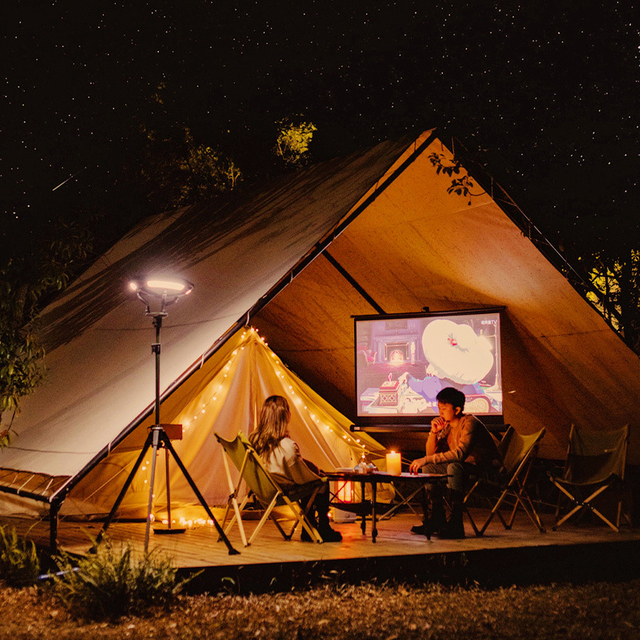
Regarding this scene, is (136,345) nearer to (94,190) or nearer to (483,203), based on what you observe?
(483,203)

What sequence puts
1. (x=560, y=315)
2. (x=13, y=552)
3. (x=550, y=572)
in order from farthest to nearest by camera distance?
(x=560, y=315) < (x=550, y=572) < (x=13, y=552)

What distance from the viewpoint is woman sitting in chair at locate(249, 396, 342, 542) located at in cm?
462

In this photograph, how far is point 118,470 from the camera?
6004 millimetres

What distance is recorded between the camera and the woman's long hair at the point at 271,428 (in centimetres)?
482

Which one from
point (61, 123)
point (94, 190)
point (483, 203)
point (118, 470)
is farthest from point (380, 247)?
point (94, 190)

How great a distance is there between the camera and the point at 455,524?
4.86 meters

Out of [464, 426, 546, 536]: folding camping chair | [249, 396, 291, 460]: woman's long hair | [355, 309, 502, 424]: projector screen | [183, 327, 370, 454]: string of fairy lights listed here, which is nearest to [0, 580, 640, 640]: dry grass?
[464, 426, 546, 536]: folding camping chair

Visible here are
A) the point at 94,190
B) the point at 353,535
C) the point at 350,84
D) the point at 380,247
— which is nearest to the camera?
the point at 353,535

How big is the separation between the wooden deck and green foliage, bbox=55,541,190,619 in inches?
8.4

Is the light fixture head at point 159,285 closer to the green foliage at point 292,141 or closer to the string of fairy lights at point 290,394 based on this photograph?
the string of fairy lights at point 290,394

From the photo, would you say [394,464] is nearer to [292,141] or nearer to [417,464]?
[417,464]

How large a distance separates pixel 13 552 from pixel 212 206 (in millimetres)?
4472

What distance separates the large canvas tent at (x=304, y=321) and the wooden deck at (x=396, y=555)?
0.82 m

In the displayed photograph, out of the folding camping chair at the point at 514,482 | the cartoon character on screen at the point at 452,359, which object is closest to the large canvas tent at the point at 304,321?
the cartoon character on screen at the point at 452,359
